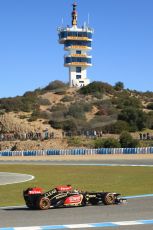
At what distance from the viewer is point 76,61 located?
343 feet

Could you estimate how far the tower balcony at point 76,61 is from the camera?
342 feet

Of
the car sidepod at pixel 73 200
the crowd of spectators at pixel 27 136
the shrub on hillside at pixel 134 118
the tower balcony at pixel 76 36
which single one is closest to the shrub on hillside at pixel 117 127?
the shrub on hillside at pixel 134 118

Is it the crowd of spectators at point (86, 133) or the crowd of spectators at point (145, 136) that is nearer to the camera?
the crowd of spectators at point (145, 136)

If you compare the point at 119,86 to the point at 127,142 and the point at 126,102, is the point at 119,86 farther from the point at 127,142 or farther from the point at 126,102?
the point at 127,142

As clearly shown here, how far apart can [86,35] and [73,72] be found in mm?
8120

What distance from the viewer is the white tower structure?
105 meters

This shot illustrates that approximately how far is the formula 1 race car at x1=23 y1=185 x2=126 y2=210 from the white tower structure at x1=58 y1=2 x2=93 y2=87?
297ft

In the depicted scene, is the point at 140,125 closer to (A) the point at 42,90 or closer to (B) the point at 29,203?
(A) the point at 42,90

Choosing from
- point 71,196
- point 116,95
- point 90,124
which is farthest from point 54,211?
point 116,95

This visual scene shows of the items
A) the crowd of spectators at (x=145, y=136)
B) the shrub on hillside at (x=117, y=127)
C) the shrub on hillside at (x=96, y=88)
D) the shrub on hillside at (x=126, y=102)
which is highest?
the shrub on hillside at (x=96, y=88)

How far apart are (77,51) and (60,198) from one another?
9288cm

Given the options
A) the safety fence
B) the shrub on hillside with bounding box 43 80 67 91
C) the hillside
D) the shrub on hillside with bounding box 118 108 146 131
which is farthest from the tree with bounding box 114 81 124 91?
the safety fence

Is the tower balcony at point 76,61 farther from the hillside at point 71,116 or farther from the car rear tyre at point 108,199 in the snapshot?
the car rear tyre at point 108,199

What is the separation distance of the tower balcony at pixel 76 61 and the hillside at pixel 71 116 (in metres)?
4.68
